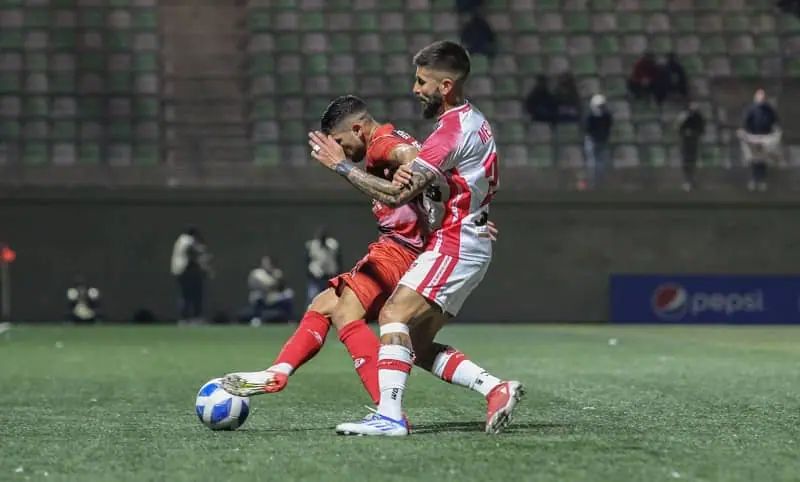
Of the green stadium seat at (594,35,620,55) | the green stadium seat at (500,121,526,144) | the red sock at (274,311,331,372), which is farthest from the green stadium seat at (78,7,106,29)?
the red sock at (274,311,331,372)

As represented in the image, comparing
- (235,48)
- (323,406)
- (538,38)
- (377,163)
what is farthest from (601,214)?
(377,163)

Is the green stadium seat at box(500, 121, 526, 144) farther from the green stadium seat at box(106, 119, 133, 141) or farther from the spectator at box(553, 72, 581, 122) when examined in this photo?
the green stadium seat at box(106, 119, 133, 141)

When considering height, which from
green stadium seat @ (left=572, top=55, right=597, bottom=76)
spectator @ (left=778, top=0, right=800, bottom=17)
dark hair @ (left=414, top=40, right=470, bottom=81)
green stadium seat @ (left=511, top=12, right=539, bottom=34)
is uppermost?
spectator @ (left=778, top=0, right=800, bottom=17)

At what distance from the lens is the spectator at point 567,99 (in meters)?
25.4

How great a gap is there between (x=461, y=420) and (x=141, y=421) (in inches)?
74.4

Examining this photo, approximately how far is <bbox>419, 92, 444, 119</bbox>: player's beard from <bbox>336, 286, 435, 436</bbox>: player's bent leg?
92 centimetres

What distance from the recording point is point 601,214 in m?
26.1

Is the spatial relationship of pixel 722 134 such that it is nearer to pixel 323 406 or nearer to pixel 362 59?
pixel 362 59

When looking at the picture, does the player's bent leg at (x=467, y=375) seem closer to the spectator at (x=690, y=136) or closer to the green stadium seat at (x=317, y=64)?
the spectator at (x=690, y=136)

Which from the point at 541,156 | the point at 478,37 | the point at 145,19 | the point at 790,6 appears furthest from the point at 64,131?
the point at 790,6

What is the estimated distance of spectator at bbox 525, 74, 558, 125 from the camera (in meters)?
25.6

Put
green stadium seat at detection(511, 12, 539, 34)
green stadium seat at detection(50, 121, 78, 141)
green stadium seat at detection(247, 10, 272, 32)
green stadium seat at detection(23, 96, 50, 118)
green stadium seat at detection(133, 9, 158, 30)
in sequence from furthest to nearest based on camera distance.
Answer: green stadium seat at detection(511, 12, 539, 34) → green stadium seat at detection(247, 10, 272, 32) → green stadium seat at detection(133, 9, 158, 30) → green stadium seat at detection(23, 96, 50, 118) → green stadium seat at detection(50, 121, 78, 141)

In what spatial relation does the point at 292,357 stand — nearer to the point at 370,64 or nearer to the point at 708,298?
the point at 708,298

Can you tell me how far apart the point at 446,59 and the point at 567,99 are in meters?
18.0
